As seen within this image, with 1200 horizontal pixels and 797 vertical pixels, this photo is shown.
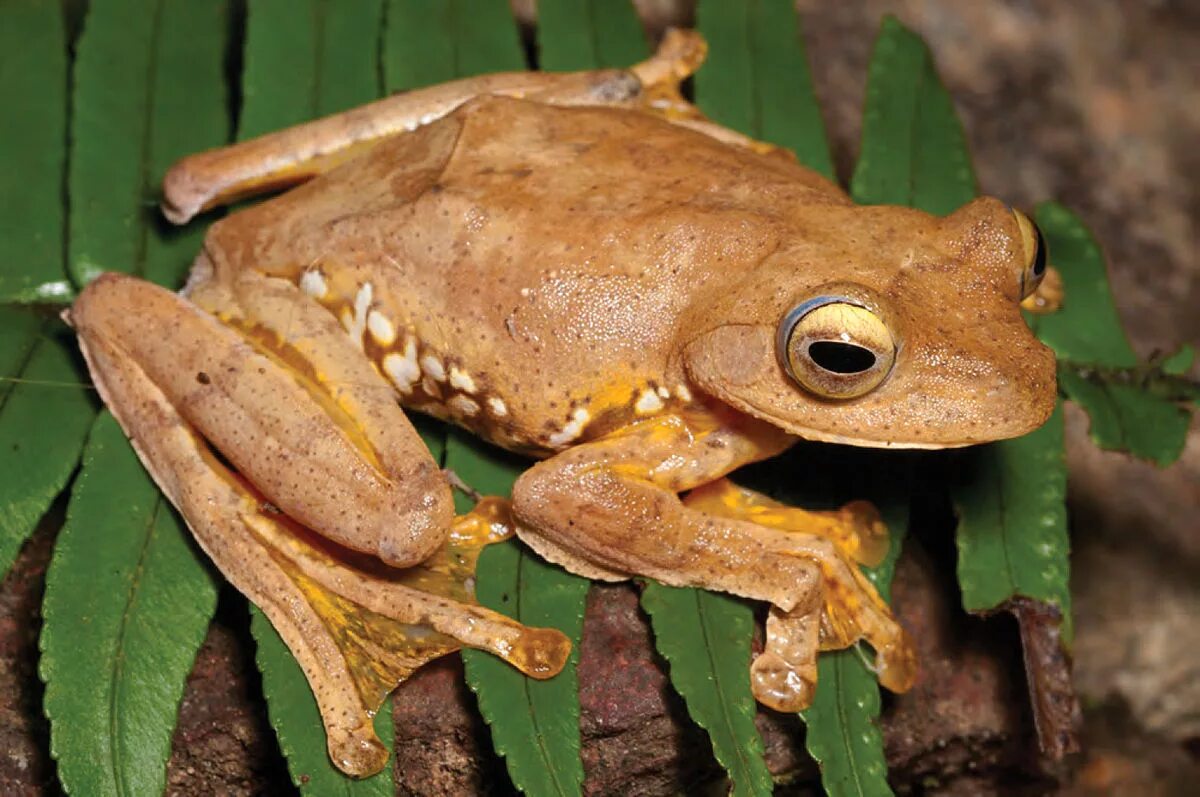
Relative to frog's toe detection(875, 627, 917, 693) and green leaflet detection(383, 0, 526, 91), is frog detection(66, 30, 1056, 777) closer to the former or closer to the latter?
frog's toe detection(875, 627, 917, 693)

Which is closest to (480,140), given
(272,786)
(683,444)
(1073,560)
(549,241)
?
(549,241)

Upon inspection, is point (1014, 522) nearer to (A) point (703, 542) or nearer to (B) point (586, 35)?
(A) point (703, 542)

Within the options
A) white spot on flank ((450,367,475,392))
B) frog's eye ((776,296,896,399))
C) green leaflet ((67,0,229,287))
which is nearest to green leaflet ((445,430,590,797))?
white spot on flank ((450,367,475,392))

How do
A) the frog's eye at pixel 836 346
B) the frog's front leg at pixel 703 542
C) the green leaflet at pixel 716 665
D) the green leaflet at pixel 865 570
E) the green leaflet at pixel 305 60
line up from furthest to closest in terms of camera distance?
1. the green leaflet at pixel 305 60
2. the frog's front leg at pixel 703 542
3. the green leaflet at pixel 865 570
4. the green leaflet at pixel 716 665
5. the frog's eye at pixel 836 346

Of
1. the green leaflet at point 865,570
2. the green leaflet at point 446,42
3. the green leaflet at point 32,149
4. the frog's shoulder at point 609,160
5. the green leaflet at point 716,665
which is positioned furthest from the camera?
the green leaflet at point 446,42

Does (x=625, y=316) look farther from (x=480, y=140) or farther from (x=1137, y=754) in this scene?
(x=1137, y=754)

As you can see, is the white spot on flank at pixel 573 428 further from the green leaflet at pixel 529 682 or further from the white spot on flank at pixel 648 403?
the green leaflet at pixel 529 682

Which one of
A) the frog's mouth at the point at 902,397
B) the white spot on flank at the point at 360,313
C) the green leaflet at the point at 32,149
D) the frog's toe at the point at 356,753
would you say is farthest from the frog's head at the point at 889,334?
the green leaflet at the point at 32,149
